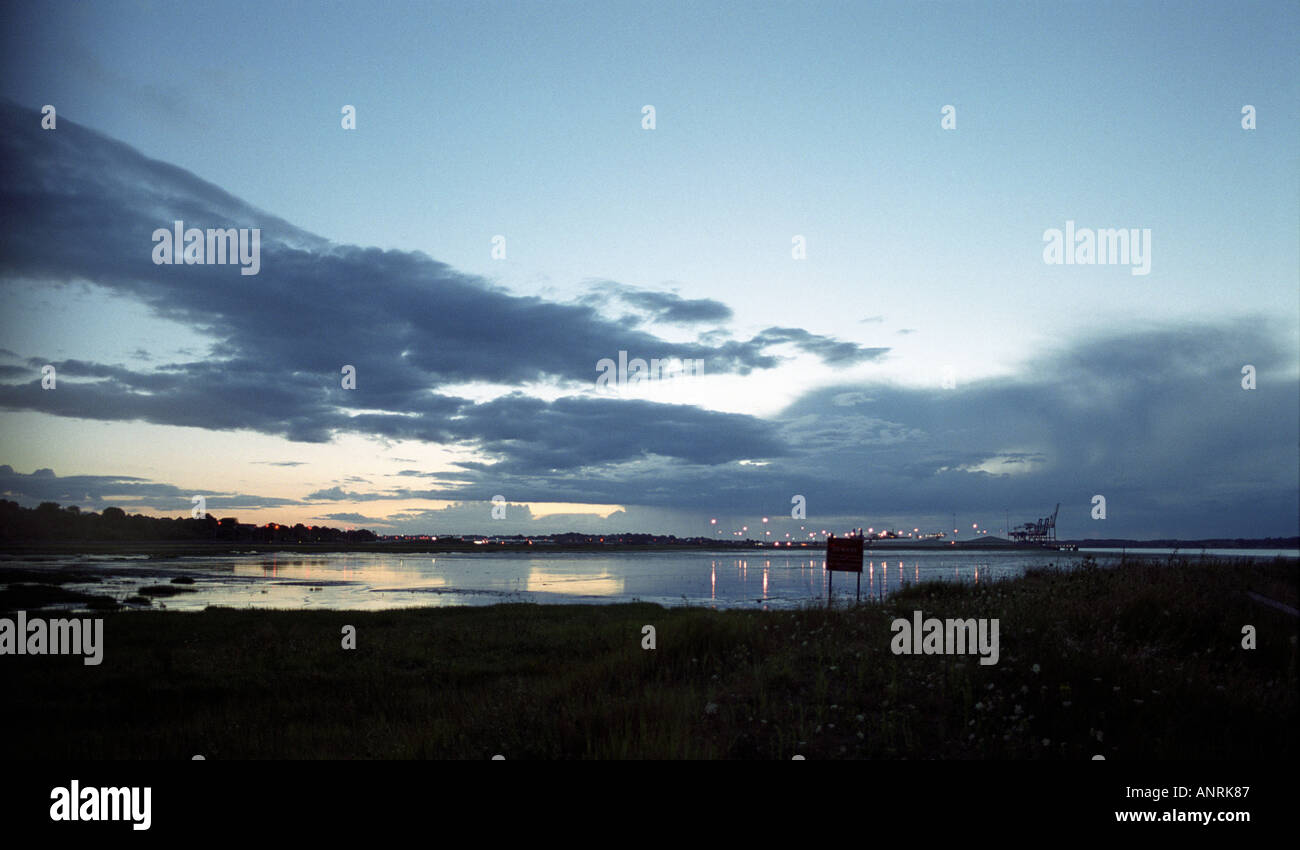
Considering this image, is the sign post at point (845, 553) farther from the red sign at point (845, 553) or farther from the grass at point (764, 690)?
the grass at point (764, 690)

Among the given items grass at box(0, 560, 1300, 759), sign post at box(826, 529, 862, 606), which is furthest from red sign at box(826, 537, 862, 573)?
grass at box(0, 560, 1300, 759)

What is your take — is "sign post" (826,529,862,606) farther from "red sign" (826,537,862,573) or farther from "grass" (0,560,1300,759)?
"grass" (0,560,1300,759)

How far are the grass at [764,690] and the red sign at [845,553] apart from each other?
2501 millimetres

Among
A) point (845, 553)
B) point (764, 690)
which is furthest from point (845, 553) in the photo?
point (764, 690)

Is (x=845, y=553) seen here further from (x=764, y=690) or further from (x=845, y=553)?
(x=764, y=690)

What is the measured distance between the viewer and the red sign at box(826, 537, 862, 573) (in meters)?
24.9

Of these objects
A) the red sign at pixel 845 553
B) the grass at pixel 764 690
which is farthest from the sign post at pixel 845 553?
the grass at pixel 764 690

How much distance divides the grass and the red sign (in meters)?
2.50

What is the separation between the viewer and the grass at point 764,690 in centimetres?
842
